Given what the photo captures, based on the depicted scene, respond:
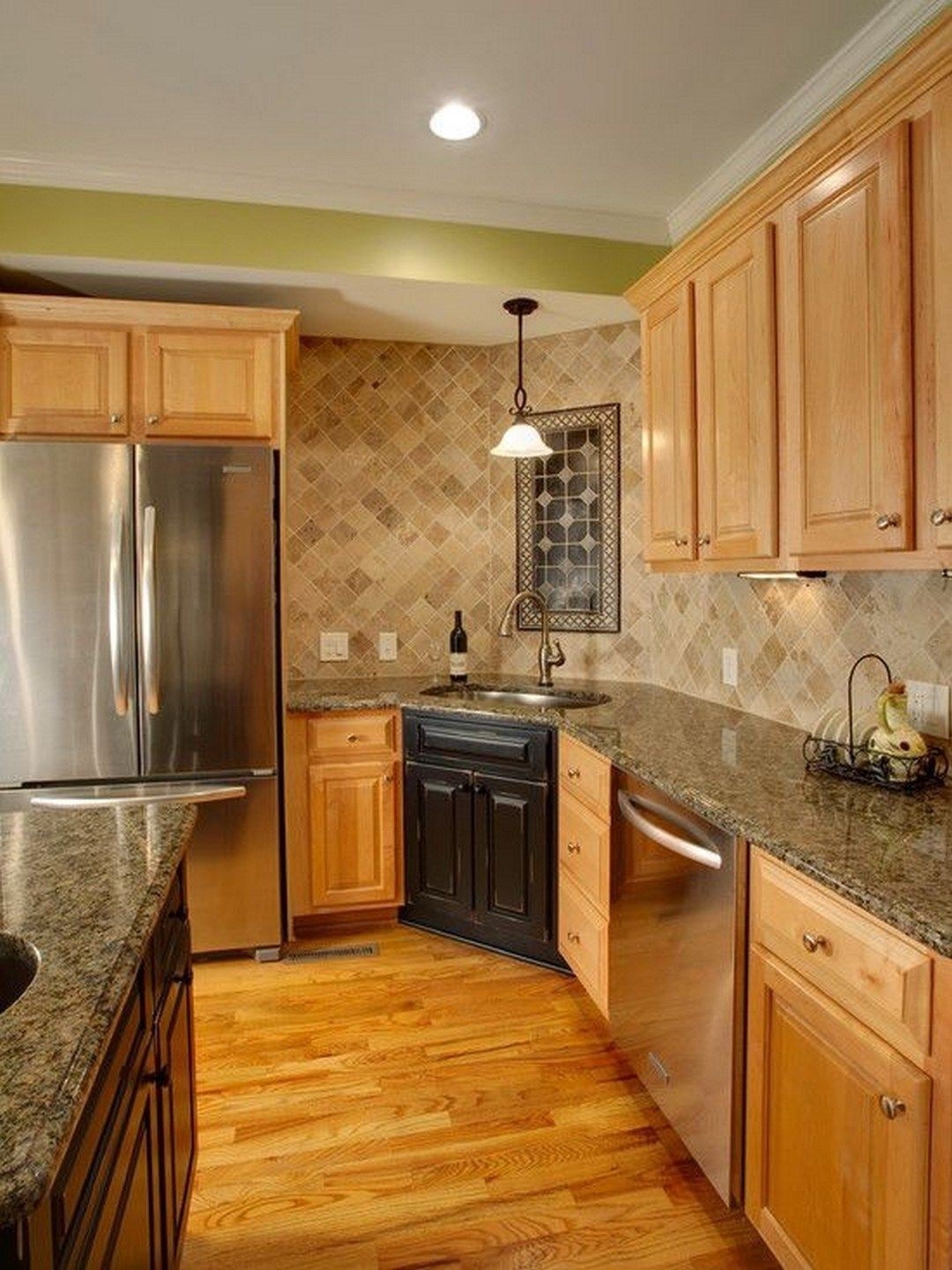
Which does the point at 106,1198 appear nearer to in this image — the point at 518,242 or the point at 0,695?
the point at 0,695

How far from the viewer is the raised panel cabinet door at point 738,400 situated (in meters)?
1.88

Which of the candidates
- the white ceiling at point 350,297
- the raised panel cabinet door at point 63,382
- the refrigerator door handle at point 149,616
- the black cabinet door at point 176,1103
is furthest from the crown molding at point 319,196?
the black cabinet door at point 176,1103

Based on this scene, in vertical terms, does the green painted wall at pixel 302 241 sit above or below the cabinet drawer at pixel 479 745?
above

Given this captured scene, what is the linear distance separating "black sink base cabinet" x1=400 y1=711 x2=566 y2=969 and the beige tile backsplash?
74 centimetres

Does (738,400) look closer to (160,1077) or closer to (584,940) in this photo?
(584,940)

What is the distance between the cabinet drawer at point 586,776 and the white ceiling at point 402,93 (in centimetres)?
186

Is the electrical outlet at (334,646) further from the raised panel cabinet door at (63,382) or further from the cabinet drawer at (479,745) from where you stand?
the raised panel cabinet door at (63,382)

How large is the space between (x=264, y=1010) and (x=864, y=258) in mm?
2622

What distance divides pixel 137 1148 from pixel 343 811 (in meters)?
1.86

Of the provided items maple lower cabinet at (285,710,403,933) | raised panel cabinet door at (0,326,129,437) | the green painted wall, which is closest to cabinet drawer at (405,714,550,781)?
maple lower cabinet at (285,710,403,933)

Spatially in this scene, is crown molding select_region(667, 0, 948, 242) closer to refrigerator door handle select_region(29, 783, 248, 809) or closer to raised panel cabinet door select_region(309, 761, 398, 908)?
raised panel cabinet door select_region(309, 761, 398, 908)

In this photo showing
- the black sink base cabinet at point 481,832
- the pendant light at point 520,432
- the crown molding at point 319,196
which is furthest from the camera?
the pendant light at point 520,432

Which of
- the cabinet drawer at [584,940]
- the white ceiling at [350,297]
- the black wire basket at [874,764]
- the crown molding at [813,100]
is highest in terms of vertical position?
the crown molding at [813,100]

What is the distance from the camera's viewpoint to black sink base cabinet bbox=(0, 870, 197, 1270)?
28.1 inches
